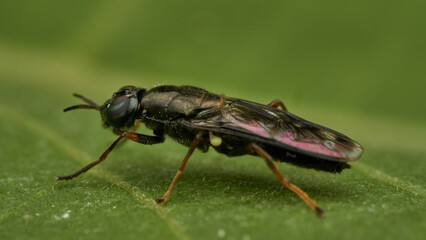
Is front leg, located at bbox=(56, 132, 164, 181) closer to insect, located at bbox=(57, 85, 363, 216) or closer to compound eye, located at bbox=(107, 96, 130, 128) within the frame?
insect, located at bbox=(57, 85, 363, 216)

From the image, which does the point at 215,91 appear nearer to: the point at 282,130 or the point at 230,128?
the point at 230,128

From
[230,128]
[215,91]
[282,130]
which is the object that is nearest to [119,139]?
[230,128]

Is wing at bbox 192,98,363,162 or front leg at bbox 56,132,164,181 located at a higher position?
wing at bbox 192,98,363,162

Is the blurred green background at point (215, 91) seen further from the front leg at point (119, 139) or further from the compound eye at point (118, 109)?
the compound eye at point (118, 109)

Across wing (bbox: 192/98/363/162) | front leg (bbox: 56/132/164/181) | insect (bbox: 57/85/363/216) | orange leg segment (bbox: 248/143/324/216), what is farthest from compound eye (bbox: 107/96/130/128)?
orange leg segment (bbox: 248/143/324/216)

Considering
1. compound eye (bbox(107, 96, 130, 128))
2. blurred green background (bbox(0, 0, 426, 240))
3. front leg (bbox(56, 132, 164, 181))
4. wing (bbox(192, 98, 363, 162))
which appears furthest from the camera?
compound eye (bbox(107, 96, 130, 128))

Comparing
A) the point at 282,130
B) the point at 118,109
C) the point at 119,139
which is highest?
the point at 282,130

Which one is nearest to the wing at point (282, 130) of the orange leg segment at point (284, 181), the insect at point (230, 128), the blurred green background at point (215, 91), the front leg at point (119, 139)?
the insect at point (230, 128)
